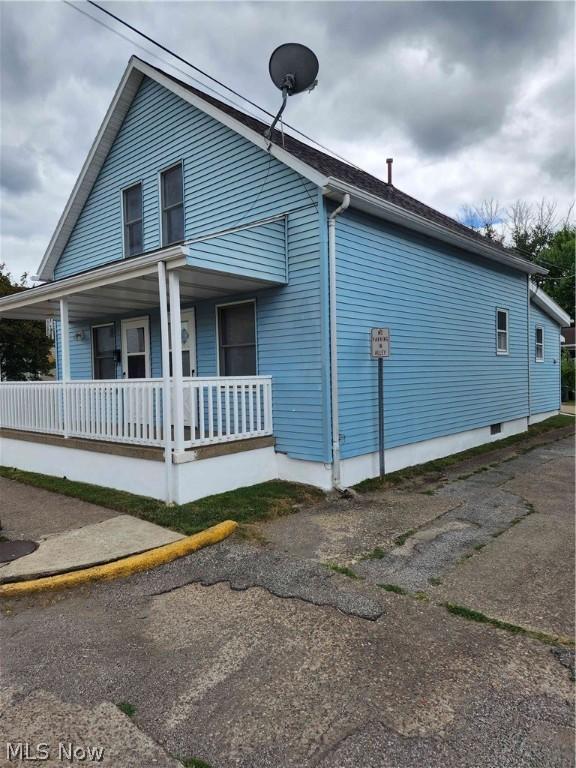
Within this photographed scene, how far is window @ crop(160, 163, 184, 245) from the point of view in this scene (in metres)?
9.40

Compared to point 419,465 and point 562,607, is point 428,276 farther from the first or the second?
point 562,607

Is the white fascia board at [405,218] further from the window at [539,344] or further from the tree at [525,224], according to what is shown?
the tree at [525,224]

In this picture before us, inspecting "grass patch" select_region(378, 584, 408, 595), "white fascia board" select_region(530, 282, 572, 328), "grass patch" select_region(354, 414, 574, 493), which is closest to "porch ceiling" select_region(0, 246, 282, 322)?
"grass patch" select_region(354, 414, 574, 493)

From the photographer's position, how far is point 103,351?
36.5ft

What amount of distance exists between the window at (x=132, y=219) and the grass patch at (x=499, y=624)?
898cm

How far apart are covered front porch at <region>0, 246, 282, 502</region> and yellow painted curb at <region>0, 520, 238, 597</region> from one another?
1423mm

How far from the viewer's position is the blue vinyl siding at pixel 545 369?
14555 millimetres

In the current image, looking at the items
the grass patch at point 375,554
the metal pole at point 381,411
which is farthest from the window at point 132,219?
the grass patch at point 375,554

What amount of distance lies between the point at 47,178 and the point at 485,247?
42.2 feet

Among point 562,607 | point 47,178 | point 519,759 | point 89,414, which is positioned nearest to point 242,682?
point 519,759

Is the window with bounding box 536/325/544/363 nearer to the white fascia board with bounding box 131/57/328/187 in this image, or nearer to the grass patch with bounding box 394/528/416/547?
the white fascia board with bounding box 131/57/328/187

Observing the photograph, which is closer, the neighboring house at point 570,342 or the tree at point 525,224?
the tree at point 525,224

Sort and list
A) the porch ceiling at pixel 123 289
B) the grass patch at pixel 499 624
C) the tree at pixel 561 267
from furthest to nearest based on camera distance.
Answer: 1. the tree at pixel 561 267
2. the porch ceiling at pixel 123 289
3. the grass patch at pixel 499 624

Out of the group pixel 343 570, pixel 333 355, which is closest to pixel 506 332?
pixel 333 355
